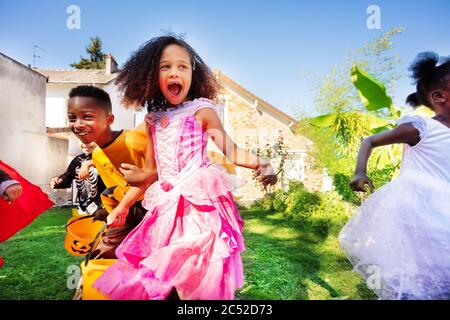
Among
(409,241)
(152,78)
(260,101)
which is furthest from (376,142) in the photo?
(152,78)

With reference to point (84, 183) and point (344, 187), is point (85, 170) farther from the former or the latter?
point (344, 187)

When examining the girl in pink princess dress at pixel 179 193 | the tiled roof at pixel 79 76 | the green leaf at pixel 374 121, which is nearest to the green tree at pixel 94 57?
the tiled roof at pixel 79 76

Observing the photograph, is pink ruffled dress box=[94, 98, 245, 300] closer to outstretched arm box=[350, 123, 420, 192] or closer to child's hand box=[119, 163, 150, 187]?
child's hand box=[119, 163, 150, 187]

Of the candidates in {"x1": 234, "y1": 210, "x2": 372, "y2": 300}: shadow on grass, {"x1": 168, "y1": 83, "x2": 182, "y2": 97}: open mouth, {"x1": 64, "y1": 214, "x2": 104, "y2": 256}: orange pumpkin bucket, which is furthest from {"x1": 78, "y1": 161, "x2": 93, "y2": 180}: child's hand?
{"x1": 234, "y1": 210, "x2": 372, "y2": 300}: shadow on grass

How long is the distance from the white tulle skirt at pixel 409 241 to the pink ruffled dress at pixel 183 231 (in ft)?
1.88

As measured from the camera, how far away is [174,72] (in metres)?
1.49

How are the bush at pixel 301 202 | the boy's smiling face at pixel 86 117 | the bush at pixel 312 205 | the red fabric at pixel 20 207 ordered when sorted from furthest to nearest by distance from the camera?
1. the bush at pixel 301 202
2. the bush at pixel 312 205
3. the red fabric at pixel 20 207
4. the boy's smiling face at pixel 86 117

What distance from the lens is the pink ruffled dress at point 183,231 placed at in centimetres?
130

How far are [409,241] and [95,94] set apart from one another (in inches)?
58.7

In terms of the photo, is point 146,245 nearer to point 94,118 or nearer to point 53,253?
point 94,118

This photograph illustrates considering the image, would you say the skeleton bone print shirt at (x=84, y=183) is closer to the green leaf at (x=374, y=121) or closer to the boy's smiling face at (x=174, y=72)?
the boy's smiling face at (x=174, y=72)
